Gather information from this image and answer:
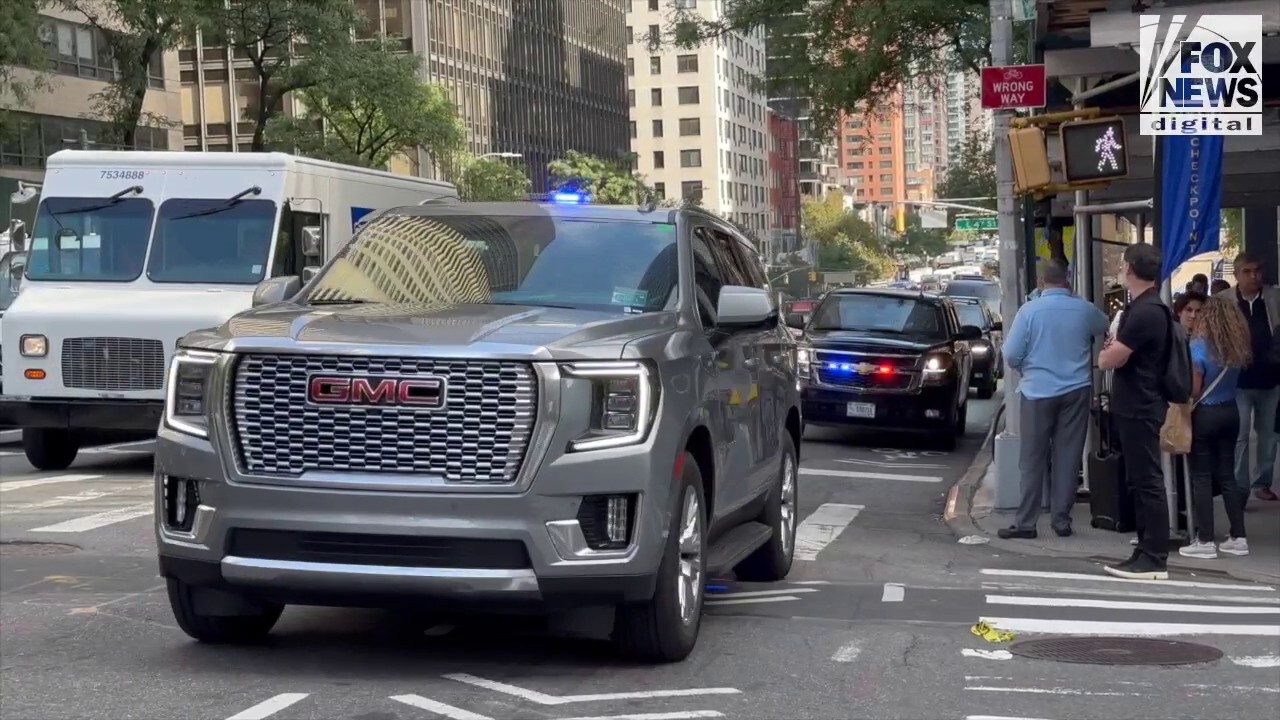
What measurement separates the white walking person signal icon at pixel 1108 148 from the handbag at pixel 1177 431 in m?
2.12

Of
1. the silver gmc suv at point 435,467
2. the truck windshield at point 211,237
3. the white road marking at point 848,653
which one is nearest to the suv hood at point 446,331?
the silver gmc suv at point 435,467

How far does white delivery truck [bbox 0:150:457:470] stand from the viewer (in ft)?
51.7

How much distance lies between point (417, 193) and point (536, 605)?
1480 cm

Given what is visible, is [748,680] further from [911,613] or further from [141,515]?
[141,515]

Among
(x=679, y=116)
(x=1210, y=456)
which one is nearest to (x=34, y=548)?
(x=1210, y=456)

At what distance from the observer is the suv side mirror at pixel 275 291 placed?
826 cm

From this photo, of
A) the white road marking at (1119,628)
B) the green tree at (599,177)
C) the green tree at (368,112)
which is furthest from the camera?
the green tree at (599,177)

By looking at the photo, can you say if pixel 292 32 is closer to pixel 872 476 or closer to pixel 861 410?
pixel 861 410

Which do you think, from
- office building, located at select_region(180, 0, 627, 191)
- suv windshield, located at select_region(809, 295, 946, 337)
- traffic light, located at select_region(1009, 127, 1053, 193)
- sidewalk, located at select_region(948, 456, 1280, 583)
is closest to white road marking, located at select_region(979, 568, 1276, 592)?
sidewalk, located at select_region(948, 456, 1280, 583)

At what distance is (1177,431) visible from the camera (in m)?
11.0

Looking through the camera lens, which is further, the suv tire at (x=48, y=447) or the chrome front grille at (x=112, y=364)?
the suv tire at (x=48, y=447)

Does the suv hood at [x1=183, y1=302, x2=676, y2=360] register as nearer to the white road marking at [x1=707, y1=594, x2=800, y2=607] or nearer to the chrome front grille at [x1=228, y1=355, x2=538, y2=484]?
the chrome front grille at [x1=228, y1=355, x2=538, y2=484]

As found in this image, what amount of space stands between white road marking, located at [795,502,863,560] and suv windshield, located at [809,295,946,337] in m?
6.57

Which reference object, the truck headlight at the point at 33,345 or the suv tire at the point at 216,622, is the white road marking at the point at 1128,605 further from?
the truck headlight at the point at 33,345
